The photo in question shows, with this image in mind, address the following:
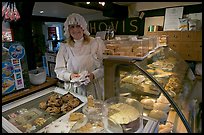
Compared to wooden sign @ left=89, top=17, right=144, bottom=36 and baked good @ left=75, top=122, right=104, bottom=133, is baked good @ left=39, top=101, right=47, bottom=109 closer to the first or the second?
baked good @ left=75, top=122, right=104, bottom=133

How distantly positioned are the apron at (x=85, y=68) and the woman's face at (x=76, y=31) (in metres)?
0.21

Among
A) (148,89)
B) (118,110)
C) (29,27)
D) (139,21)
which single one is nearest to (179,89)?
(148,89)

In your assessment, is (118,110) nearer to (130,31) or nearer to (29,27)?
(29,27)

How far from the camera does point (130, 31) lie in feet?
16.6

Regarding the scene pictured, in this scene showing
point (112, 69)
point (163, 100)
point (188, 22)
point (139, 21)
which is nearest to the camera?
point (163, 100)

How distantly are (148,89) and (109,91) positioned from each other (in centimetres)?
49

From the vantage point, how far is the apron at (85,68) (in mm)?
1926

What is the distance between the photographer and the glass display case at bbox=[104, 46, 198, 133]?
1455mm

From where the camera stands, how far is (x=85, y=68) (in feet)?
6.39

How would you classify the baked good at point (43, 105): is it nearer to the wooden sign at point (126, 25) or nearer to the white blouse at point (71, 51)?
the white blouse at point (71, 51)

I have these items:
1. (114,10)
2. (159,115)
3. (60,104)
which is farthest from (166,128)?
(114,10)

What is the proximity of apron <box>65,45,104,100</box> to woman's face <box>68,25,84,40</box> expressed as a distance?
0.21 m

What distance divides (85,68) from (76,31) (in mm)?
474

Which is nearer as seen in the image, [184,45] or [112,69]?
[112,69]
